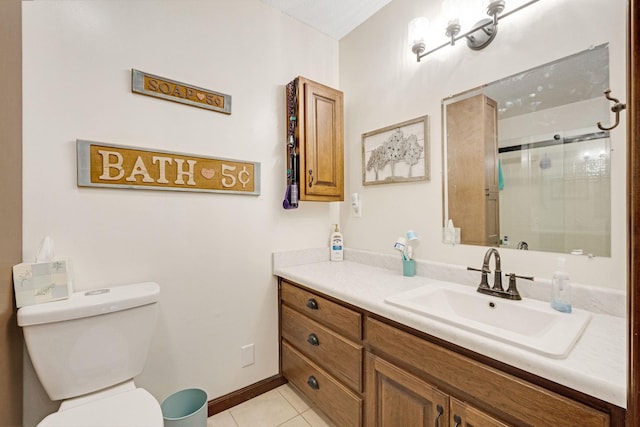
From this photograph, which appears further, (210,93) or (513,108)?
(210,93)

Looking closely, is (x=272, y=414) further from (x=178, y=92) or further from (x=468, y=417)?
A: (x=178, y=92)

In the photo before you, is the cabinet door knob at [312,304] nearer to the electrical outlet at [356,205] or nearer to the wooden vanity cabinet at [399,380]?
the wooden vanity cabinet at [399,380]

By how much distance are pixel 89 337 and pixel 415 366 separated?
1293 millimetres

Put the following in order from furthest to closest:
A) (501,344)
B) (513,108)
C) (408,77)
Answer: (408,77) → (513,108) → (501,344)

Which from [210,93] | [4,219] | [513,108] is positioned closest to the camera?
[4,219]

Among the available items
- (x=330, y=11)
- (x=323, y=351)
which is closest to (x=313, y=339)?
(x=323, y=351)

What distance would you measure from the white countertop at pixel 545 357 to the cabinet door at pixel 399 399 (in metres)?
0.21

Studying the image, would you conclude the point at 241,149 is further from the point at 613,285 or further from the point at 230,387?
the point at 613,285

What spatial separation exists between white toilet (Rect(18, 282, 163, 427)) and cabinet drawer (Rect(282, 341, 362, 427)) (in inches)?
30.8

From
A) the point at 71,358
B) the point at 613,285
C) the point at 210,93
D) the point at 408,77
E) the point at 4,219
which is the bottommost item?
the point at 71,358

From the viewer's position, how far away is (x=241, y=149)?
1.69 metres

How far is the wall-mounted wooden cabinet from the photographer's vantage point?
1.76 m

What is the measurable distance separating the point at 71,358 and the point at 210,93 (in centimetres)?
141

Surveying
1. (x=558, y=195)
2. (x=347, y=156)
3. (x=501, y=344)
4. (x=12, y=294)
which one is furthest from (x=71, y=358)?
(x=558, y=195)
